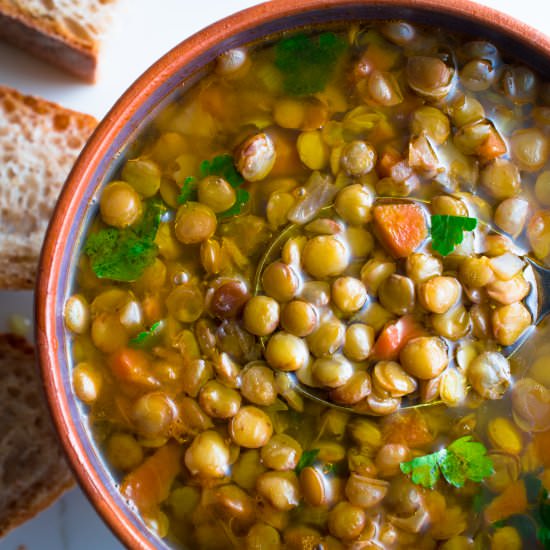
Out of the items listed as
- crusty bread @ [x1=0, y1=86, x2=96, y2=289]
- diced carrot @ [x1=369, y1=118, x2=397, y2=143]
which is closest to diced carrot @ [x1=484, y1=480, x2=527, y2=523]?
diced carrot @ [x1=369, y1=118, x2=397, y2=143]

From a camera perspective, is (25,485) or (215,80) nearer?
(215,80)

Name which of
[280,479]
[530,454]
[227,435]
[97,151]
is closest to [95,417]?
[227,435]

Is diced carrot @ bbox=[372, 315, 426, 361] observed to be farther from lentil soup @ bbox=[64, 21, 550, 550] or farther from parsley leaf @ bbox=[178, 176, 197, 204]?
parsley leaf @ bbox=[178, 176, 197, 204]

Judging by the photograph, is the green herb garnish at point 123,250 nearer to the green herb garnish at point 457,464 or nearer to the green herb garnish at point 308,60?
the green herb garnish at point 308,60

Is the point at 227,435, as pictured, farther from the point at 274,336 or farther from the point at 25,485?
the point at 25,485

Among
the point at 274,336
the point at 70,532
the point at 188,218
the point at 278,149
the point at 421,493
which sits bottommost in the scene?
the point at 70,532

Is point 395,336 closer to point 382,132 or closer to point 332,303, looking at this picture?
point 332,303

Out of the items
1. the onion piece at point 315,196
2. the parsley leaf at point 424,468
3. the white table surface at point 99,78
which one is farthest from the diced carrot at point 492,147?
the white table surface at point 99,78
